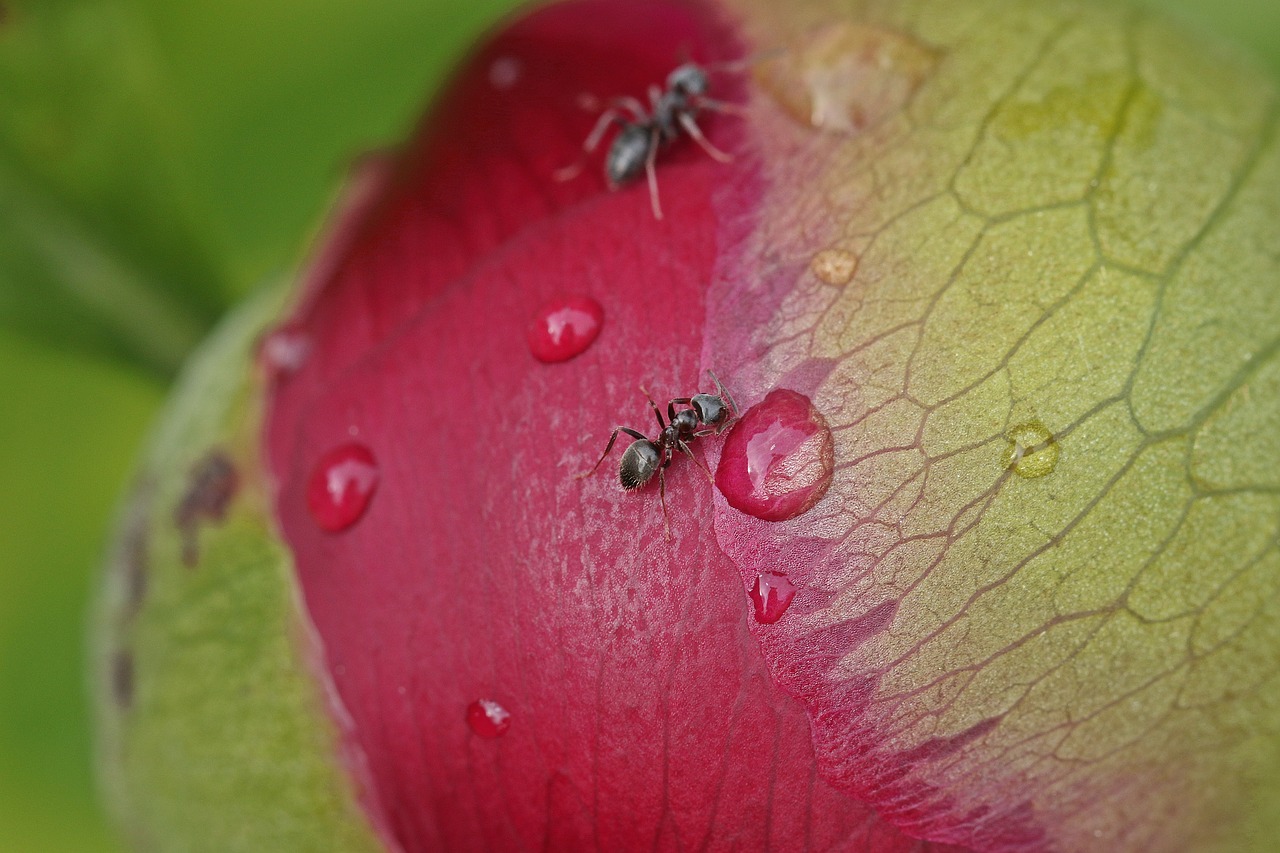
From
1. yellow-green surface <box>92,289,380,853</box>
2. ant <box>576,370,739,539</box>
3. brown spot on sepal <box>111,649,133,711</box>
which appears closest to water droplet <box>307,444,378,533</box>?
yellow-green surface <box>92,289,380,853</box>

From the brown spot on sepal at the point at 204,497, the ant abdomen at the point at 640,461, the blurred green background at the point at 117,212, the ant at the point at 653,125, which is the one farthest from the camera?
the blurred green background at the point at 117,212

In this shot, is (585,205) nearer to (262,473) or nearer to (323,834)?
(262,473)

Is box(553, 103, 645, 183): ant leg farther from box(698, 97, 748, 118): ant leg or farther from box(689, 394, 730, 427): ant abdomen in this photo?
box(689, 394, 730, 427): ant abdomen

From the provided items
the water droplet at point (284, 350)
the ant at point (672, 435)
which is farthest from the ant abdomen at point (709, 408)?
the water droplet at point (284, 350)

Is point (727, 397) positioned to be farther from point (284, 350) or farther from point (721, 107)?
point (284, 350)

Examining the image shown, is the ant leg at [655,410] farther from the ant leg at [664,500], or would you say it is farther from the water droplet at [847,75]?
the water droplet at [847,75]

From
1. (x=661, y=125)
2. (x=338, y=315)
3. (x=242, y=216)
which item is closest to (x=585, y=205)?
(x=661, y=125)

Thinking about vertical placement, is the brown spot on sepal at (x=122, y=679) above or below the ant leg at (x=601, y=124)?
below

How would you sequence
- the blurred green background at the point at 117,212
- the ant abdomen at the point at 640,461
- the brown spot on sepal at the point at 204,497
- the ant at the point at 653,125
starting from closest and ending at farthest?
the ant abdomen at the point at 640,461 < the ant at the point at 653,125 < the brown spot on sepal at the point at 204,497 < the blurred green background at the point at 117,212
